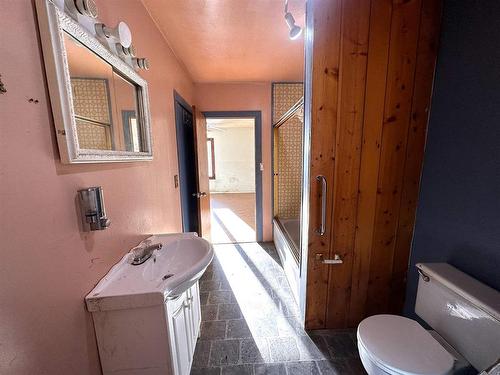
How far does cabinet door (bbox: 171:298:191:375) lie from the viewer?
1.04 metres

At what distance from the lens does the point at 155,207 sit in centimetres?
156

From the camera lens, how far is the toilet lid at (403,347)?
0.93 metres

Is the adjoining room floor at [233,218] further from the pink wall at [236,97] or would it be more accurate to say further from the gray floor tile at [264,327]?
the pink wall at [236,97]

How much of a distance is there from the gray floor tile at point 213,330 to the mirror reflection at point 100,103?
4.80 feet

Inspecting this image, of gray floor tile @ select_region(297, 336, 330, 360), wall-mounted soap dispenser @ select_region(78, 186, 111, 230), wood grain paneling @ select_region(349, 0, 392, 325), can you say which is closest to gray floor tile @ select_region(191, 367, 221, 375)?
gray floor tile @ select_region(297, 336, 330, 360)

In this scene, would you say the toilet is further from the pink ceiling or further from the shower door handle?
the pink ceiling

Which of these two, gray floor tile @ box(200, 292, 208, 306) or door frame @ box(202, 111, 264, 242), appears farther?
door frame @ box(202, 111, 264, 242)

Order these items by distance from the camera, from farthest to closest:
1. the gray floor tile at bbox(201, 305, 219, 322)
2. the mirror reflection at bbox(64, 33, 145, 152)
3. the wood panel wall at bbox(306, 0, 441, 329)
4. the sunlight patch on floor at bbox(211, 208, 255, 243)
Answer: the sunlight patch on floor at bbox(211, 208, 255, 243) < the gray floor tile at bbox(201, 305, 219, 322) < the wood panel wall at bbox(306, 0, 441, 329) < the mirror reflection at bbox(64, 33, 145, 152)

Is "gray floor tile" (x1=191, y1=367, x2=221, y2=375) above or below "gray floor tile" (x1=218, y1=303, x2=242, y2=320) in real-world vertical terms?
below

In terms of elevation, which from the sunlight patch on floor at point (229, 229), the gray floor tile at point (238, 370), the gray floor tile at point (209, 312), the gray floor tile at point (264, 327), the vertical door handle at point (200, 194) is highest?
the vertical door handle at point (200, 194)

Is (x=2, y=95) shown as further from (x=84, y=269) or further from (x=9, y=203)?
(x=84, y=269)

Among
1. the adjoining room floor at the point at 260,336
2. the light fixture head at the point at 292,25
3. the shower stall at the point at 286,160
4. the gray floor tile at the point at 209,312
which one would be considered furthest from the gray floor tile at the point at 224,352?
the light fixture head at the point at 292,25

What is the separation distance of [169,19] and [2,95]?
4.65 feet

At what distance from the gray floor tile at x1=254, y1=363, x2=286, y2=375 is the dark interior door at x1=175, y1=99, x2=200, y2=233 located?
1368 mm
